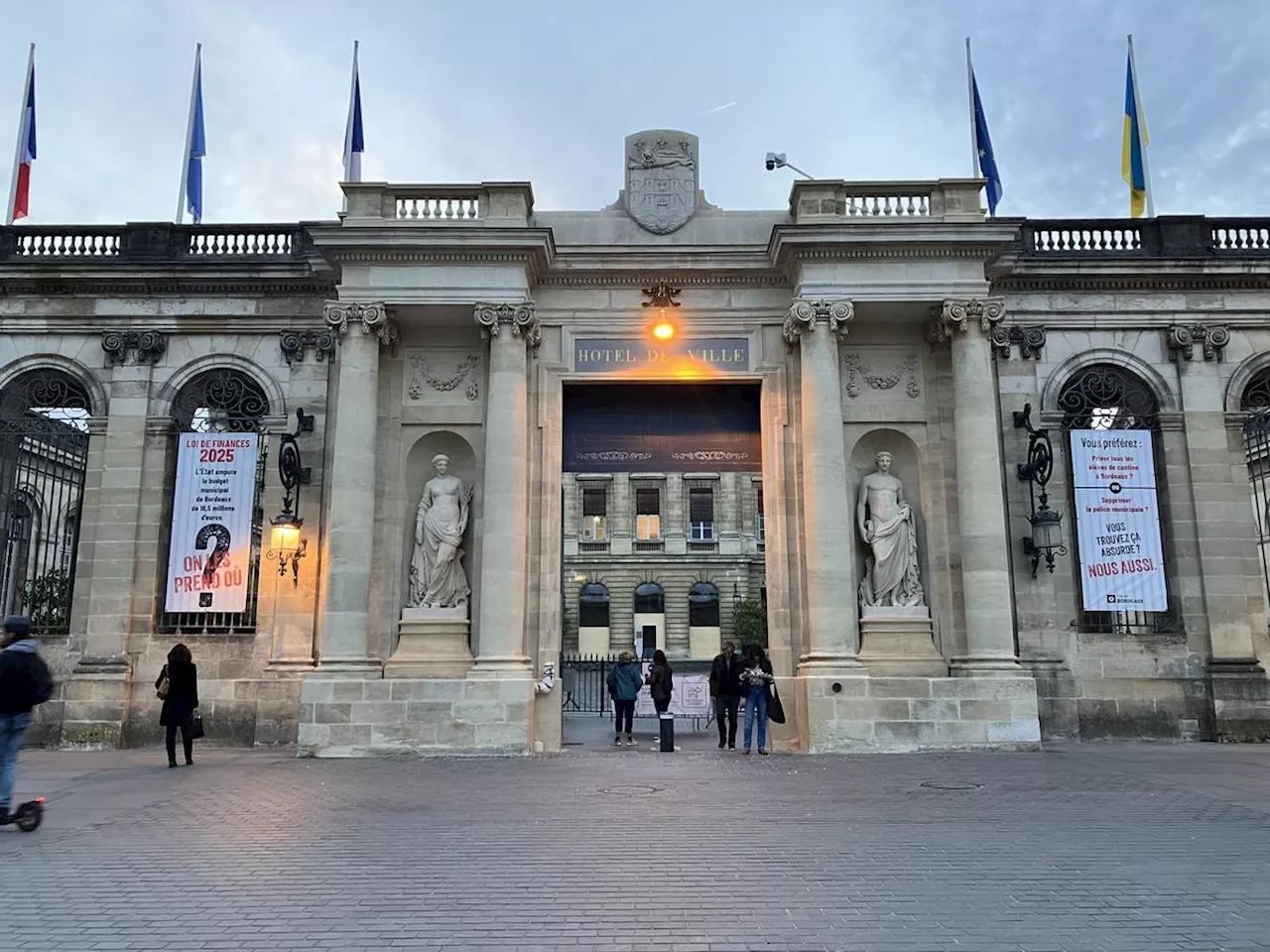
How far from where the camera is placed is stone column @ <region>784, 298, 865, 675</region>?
1662 centimetres

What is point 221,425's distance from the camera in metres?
19.6

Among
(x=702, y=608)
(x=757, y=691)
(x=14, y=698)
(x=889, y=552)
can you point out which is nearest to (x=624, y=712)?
(x=757, y=691)

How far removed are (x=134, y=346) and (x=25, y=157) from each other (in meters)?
6.05

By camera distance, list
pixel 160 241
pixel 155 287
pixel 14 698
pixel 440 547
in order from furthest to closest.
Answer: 1. pixel 160 241
2. pixel 155 287
3. pixel 440 547
4. pixel 14 698

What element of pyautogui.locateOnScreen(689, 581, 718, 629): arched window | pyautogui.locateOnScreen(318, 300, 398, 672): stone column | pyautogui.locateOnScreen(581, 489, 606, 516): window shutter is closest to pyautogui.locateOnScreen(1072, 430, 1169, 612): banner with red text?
pyautogui.locateOnScreen(318, 300, 398, 672): stone column

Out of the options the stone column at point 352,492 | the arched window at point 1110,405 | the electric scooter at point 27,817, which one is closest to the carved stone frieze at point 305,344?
the stone column at point 352,492

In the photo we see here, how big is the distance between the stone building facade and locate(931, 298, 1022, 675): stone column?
6 centimetres

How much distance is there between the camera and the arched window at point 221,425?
61.4ft

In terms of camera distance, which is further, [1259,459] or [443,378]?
[1259,459]

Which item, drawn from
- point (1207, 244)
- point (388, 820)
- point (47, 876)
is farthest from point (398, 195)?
point (1207, 244)

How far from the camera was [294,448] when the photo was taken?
1839 centimetres

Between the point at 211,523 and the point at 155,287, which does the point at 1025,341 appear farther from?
the point at 155,287

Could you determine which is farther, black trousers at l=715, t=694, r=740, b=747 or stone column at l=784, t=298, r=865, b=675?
black trousers at l=715, t=694, r=740, b=747

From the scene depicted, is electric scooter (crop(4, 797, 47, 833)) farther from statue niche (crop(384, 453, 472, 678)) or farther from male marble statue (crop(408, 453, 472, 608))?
male marble statue (crop(408, 453, 472, 608))
